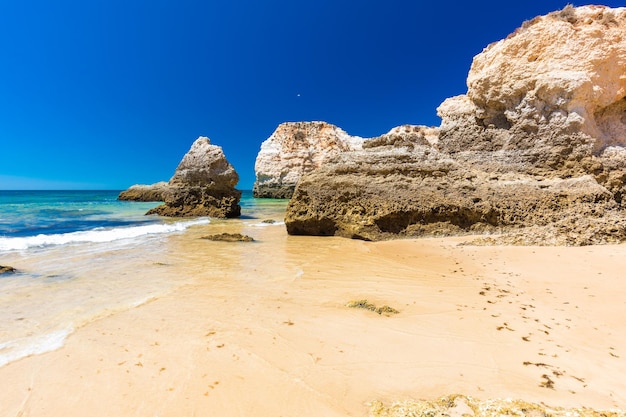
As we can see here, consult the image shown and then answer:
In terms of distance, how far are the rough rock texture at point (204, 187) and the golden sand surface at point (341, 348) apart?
49.9 feet

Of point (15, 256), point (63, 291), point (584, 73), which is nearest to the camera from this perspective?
point (63, 291)

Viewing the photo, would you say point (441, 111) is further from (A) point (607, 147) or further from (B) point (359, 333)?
(B) point (359, 333)

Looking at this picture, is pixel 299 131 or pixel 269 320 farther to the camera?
pixel 299 131

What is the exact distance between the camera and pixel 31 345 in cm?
334

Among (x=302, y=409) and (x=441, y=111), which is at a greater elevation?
(x=441, y=111)

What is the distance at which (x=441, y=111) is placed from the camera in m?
14.0

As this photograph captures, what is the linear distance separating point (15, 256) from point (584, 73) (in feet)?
59.1

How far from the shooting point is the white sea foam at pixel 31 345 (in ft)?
10.3

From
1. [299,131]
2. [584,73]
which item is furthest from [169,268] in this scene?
[299,131]

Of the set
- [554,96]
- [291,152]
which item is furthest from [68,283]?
[291,152]

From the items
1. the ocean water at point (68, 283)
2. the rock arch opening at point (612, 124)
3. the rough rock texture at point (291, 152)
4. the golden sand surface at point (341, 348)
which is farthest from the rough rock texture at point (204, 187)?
the rough rock texture at point (291, 152)

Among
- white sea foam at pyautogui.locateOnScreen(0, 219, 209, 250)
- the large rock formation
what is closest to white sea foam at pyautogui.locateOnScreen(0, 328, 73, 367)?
white sea foam at pyautogui.locateOnScreen(0, 219, 209, 250)

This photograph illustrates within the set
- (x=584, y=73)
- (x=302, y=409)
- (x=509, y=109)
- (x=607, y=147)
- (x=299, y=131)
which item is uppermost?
(x=299, y=131)

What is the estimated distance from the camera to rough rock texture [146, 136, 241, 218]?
798 inches
